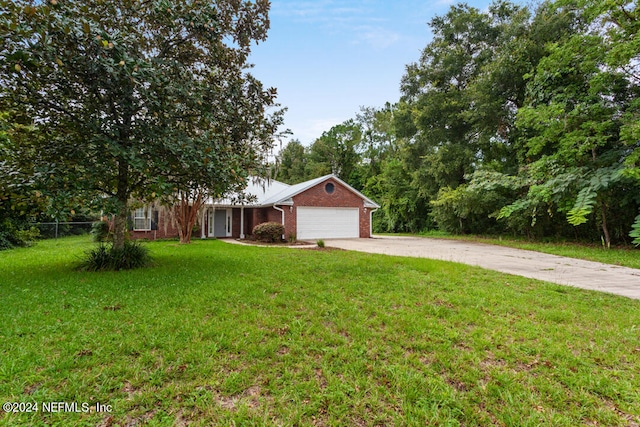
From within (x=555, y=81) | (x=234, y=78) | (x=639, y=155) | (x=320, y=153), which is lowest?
(x=639, y=155)

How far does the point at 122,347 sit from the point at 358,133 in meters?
34.0

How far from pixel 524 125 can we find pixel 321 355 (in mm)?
13699

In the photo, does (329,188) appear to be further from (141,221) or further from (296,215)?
(141,221)

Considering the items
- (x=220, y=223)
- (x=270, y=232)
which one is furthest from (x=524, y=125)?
(x=220, y=223)

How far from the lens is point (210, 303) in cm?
405

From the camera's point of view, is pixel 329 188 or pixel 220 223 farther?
pixel 220 223

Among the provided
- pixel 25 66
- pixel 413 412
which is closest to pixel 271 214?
pixel 25 66

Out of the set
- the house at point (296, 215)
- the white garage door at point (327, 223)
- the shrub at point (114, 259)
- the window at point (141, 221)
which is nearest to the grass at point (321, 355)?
the shrub at point (114, 259)

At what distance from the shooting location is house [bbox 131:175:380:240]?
1543cm

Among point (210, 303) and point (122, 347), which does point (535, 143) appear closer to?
point (210, 303)

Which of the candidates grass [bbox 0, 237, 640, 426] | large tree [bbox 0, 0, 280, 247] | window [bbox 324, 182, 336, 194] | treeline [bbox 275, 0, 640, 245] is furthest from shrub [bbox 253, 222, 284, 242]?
grass [bbox 0, 237, 640, 426]

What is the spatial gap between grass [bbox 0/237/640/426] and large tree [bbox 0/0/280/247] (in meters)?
2.25

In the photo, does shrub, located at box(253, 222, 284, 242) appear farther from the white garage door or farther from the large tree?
the large tree

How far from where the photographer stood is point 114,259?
6453 mm
